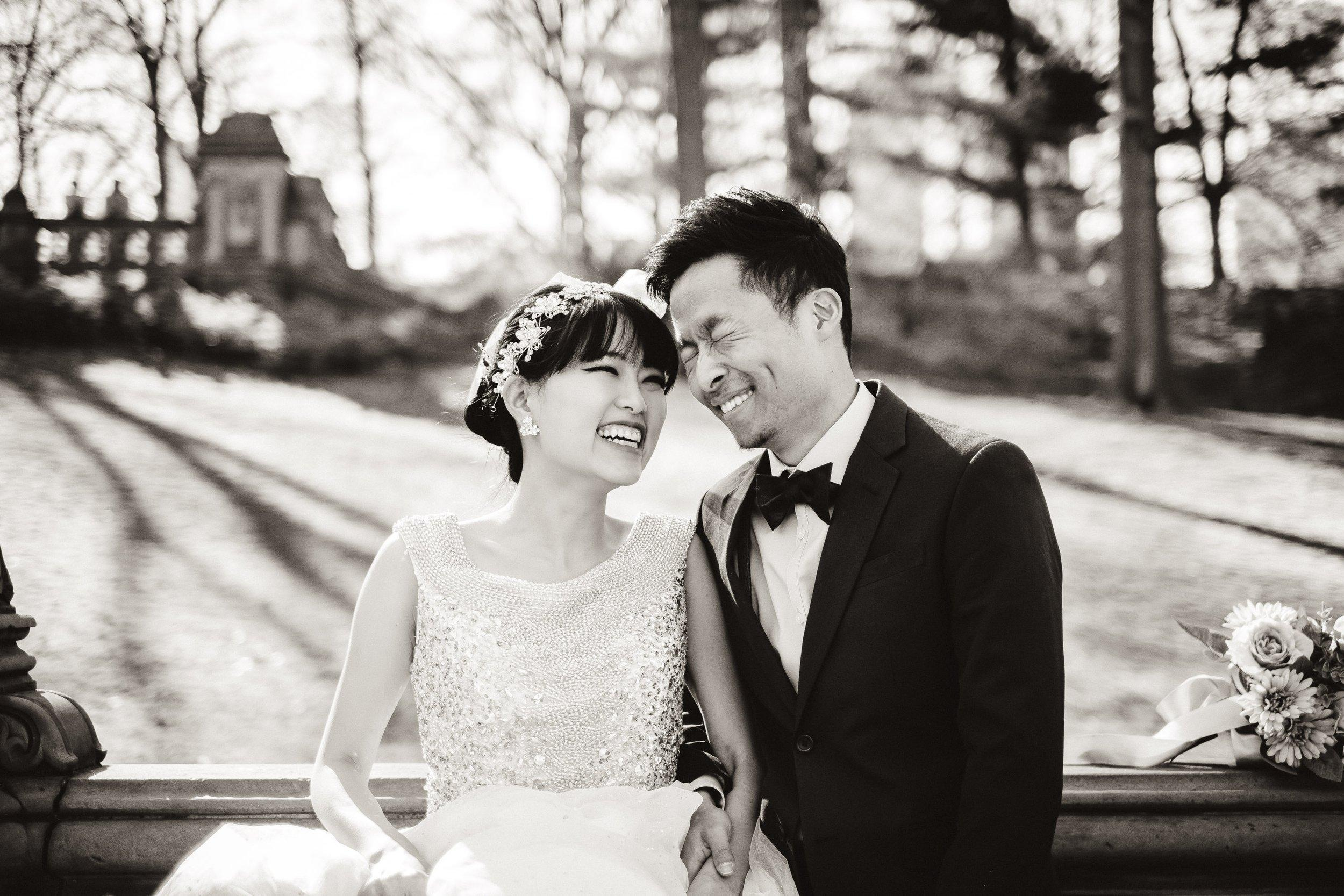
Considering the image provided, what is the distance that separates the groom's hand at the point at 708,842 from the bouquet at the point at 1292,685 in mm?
1621

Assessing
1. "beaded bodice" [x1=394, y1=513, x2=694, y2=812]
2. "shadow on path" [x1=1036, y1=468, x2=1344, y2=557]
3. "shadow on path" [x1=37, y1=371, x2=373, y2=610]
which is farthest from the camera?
"shadow on path" [x1=1036, y1=468, x2=1344, y2=557]

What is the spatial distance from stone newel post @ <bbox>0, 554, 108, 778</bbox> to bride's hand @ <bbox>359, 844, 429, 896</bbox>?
133cm

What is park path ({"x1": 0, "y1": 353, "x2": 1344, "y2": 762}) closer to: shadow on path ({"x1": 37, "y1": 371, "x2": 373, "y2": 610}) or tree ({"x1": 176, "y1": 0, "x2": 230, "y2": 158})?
shadow on path ({"x1": 37, "y1": 371, "x2": 373, "y2": 610})

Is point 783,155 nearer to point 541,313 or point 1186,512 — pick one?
point 1186,512

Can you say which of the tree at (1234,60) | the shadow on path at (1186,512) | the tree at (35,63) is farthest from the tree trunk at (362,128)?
the shadow on path at (1186,512)

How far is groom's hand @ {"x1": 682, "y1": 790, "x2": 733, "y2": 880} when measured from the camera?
87.4 inches

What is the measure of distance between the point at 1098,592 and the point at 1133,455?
294 cm

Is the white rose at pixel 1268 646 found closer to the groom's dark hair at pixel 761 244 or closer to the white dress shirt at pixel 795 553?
the white dress shirt at pixel 795 553

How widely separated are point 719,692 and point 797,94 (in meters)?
10.9

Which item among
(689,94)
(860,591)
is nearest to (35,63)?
(689,94)

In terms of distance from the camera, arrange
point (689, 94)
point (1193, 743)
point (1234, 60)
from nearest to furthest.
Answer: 1. point (1193, 743)
2. point (689, 94)
3. point (1234, 60)

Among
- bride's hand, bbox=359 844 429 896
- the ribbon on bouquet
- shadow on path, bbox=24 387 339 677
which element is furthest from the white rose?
shadow on path, bbox=24 387 339 677

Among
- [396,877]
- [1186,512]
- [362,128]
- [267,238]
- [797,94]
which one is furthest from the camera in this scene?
[362,128]

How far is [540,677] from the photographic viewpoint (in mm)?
2463
